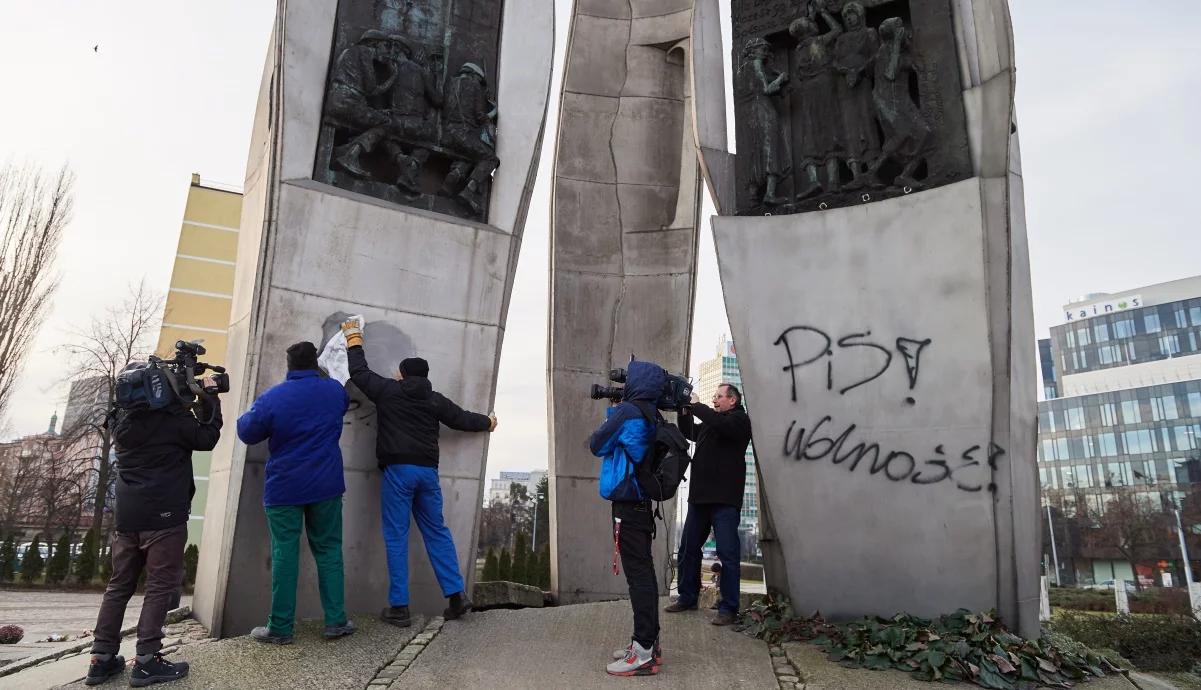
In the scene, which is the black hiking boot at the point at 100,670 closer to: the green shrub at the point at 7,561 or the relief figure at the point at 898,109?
the relief figure at the point at 898,109

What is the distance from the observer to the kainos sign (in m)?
68.4

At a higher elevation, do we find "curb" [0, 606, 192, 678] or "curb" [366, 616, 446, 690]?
"curb" [366, 616, 446, 690]

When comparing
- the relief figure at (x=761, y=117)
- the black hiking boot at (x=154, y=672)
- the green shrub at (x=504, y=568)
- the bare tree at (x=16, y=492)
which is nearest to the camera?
the black hiking boot at (x=154, y=672)

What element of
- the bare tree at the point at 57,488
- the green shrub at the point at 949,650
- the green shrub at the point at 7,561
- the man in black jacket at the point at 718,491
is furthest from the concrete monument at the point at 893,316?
the bare tree at the point at 57,488

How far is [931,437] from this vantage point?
512 cm

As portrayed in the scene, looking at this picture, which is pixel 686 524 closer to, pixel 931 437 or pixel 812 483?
pixel 812 483

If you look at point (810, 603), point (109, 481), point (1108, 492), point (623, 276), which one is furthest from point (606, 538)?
point (1108, 492)

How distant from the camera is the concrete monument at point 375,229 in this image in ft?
17.5

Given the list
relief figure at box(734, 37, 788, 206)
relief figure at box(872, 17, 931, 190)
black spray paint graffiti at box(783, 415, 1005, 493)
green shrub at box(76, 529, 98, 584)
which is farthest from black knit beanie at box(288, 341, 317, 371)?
green shrub at box(76, 529, 98, 584)

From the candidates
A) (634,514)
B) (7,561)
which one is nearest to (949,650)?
(634,514)

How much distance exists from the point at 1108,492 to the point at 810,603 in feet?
188

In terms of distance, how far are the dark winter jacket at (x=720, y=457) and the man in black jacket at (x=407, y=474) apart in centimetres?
177

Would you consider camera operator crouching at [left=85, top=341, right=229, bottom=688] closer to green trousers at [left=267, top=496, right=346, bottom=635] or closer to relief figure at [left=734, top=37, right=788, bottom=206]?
green trousers at [left=267, top=496, right=346, bottom=635]

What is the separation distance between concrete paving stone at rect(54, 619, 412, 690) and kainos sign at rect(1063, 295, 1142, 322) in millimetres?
80847
